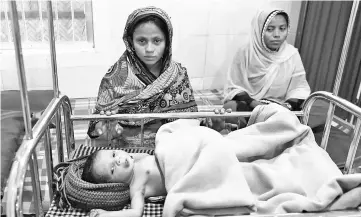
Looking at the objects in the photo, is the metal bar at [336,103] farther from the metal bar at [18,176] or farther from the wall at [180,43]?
the wall at [180,43]

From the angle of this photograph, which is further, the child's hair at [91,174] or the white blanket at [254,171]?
the child's hair at [91,174]

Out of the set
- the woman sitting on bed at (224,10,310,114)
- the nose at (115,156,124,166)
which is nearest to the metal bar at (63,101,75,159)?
the nose at (115,156,124,166)

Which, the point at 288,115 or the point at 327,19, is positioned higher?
the point at 327,19

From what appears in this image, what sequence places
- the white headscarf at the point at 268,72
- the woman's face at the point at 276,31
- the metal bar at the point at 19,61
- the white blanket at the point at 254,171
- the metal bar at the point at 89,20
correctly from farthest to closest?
the metal bar at the point at 89,20
the white headscarf at the point at 268,72
the woman's face at the point at 276,31
the white blanket at the point at 254,171
the metal bar at the point at 19,61

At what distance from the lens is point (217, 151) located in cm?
100

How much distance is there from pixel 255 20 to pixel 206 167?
147 centimetres

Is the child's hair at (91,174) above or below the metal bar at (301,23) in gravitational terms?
below

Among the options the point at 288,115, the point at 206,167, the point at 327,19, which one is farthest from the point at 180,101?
the point at 327,19

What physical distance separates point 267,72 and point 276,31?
266 mm

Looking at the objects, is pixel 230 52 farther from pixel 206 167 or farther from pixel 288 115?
pixel 206 167

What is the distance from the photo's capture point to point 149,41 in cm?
161

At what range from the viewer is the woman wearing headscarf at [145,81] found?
1.60m

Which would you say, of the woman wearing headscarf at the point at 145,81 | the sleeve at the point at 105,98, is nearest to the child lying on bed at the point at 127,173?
the woman wearing headscarf at the point at 145,81

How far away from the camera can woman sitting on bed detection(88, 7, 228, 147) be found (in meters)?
1.60
